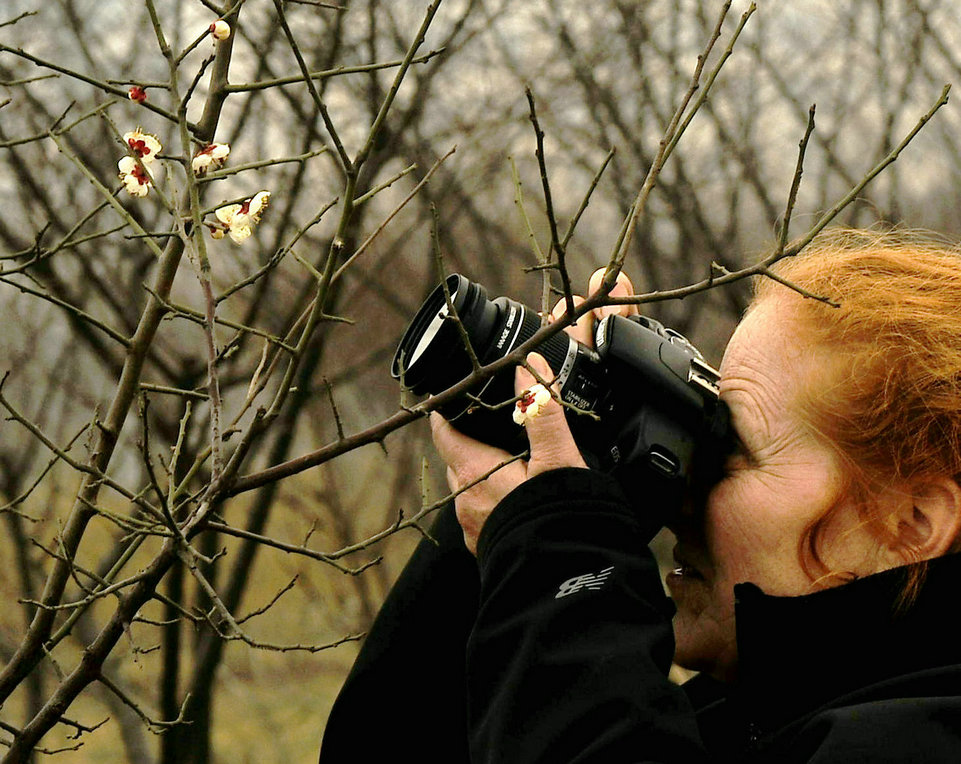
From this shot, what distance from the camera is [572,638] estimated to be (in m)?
1.56

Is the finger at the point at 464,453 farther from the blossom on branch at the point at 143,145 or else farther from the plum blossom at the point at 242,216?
the blossom on branch at the point at 143,145

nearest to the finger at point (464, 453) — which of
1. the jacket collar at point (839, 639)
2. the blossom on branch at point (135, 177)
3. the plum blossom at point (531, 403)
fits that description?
the plum blossom at point (531, 403)

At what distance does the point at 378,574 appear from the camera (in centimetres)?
577

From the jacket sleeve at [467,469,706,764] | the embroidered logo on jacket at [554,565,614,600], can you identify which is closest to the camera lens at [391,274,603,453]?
the jacket sleeve at [467,469,706,764]

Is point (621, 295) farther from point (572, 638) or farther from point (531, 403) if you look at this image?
point (572, 638)

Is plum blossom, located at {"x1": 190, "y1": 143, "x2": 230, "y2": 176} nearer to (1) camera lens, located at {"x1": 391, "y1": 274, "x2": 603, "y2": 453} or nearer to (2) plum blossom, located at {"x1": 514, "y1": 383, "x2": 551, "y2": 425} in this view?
(1) camera lens, located at {"x1": 391, "y1": 274, "x2": 603, "y2": 453}

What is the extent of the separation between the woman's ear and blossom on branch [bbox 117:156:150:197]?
42.0 inches

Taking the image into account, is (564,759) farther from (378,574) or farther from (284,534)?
(284,534)

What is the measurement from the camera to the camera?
1727 mm

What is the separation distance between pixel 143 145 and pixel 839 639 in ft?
3.58

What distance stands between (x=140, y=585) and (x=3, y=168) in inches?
113

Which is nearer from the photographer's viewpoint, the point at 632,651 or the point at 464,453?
the point at 632,651

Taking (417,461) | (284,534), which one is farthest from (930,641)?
(284,534)

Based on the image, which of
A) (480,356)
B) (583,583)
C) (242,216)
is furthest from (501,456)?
(242,216)
